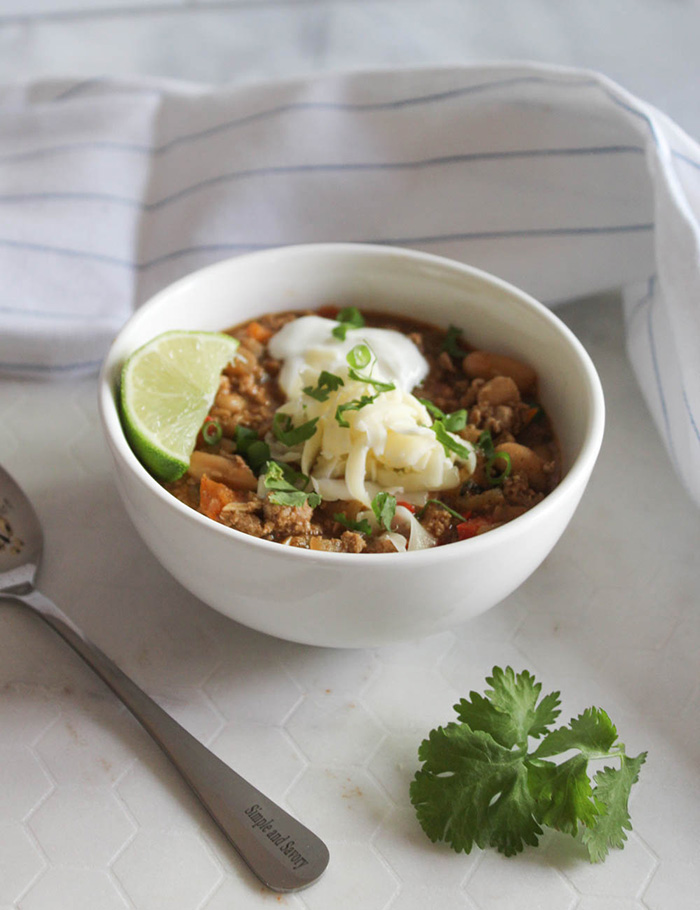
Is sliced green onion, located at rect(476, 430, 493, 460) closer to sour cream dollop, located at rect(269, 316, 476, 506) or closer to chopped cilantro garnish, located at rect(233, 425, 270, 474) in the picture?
sour cream dollop, located at rect(269, 316, 476, 506)

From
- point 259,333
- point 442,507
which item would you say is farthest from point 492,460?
point 259,333

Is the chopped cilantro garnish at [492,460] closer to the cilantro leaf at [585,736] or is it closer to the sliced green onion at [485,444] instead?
the sliced green onion at [485,444]

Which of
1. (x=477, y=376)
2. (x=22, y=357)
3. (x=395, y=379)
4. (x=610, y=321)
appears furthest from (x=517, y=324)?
(x=22, y=357)

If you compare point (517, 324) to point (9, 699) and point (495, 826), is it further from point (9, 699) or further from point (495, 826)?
point (9, 699)

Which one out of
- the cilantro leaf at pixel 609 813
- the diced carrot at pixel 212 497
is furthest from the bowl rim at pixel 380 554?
the cilantro leaf at pixel 609 813

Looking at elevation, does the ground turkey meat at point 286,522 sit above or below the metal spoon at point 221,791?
above

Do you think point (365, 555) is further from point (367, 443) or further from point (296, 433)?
point (296, 433)

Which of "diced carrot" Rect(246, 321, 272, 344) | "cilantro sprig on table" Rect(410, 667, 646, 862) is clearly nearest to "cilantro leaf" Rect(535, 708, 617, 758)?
"cilantro sprig on table" Rect(410, 667, 646, 862)
